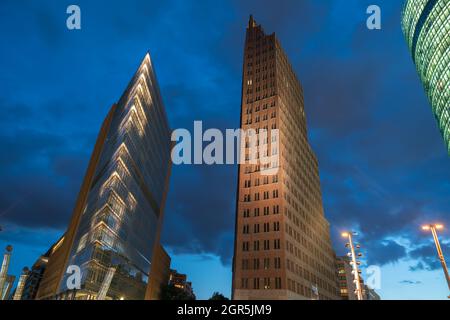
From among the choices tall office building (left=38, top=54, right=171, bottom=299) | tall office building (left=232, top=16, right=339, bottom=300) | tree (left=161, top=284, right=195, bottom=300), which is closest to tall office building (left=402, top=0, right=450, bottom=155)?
tall office building (left=232, top=16, right=339, bottom=300)

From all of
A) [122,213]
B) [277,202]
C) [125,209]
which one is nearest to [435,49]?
[277,202]

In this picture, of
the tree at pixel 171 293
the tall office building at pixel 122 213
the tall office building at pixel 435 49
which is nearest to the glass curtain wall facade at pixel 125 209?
the tall office building at pixel 122 213

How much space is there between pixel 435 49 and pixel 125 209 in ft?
348

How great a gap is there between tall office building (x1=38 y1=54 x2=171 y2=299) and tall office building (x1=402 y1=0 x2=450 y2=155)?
95.4 meters

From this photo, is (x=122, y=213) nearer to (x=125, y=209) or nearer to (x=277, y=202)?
(x=125, y=209)

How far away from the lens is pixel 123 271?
271 feet

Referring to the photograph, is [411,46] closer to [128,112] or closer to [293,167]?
[293,167]

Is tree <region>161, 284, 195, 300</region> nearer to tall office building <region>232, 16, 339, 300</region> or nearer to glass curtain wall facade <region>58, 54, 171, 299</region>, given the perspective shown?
glass curtain wall facade <region>58, 54, 171, 299</region>

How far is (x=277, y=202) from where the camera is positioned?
8019 cm

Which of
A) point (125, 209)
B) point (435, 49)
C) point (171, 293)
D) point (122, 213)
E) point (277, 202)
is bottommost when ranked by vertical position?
point (171, 293)

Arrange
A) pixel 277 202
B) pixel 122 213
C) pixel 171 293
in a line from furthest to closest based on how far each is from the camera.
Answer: pixel 171 293, pixel 122 213, pixel 277 202

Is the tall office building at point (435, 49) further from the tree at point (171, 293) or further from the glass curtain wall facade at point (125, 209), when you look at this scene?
the tree at point (171, 293)
